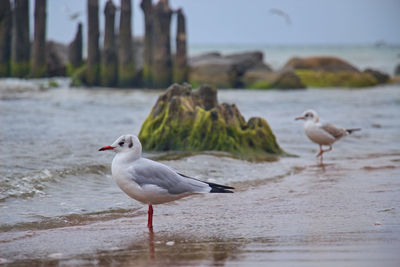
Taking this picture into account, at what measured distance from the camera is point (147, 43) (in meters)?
21.7

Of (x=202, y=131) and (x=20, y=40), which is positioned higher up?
(x=20, y=40)

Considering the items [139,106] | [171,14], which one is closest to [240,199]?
[139,106]

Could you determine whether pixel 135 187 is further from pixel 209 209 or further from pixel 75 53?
pixel 75 53

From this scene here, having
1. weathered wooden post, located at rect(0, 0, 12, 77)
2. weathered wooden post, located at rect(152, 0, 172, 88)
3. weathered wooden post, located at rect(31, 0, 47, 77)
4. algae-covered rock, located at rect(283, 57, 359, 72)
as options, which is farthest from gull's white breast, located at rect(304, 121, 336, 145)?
algae-covered rock, located at rect(283, 57, 359, 72)

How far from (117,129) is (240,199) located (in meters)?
5.30

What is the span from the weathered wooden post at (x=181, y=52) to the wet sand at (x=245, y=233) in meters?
15.8

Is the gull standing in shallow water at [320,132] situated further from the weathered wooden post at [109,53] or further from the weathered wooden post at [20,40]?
the weathered wooden post at [20,40]

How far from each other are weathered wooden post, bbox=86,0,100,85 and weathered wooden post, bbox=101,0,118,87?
0.26 meters

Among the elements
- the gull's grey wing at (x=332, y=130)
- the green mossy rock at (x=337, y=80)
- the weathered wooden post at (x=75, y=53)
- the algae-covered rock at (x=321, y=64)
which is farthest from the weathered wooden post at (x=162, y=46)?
the gull's grey wing at (x=332, y=130)

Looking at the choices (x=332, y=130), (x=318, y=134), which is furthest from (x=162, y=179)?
(x=332, y=130)

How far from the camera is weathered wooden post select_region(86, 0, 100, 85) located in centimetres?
2059

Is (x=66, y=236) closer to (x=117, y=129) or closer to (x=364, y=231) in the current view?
(x=364, y=231)

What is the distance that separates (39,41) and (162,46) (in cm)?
439

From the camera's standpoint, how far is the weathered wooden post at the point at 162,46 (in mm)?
20094
